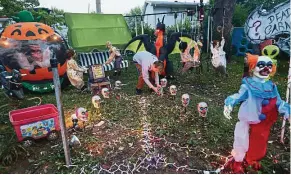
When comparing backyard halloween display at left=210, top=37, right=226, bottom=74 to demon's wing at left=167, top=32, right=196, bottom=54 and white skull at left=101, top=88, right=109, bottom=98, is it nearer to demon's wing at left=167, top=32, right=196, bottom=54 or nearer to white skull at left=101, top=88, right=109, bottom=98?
demon's wing at left=167, top=32, right=196, bottom=54

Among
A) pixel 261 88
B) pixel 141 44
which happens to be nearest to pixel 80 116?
pixel 261 88

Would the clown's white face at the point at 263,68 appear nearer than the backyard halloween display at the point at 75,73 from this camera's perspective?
Yes

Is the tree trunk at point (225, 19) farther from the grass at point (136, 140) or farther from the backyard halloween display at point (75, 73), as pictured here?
the backyard halloween display at point (75, 73)

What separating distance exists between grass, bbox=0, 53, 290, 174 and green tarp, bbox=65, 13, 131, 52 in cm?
310

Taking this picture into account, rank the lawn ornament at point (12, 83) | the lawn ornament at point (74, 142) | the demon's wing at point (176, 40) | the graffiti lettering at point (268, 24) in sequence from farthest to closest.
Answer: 1. the graffiti lettering at point (268, 24)
2. the demon's wing at point (176, 40)
3. the lawn ornament at point (12, 83)
4. the lawn ornament at point (74, 142)

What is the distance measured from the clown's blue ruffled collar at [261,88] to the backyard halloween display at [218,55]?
4.38m

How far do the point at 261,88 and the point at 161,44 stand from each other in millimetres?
4491

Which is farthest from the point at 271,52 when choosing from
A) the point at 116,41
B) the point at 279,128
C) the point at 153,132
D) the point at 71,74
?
the point at 116,41

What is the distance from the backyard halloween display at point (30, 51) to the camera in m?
6.15

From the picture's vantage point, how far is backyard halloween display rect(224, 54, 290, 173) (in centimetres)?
293

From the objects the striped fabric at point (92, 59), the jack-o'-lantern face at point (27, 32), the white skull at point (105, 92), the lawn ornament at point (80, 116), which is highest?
the jack-o'-lantern face at point (27, 32)

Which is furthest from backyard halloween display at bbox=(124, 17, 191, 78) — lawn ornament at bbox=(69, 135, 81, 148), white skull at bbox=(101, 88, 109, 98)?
lawn ornament at bbox=(69, 135, 81, 148)

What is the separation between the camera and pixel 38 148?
13.2 feet

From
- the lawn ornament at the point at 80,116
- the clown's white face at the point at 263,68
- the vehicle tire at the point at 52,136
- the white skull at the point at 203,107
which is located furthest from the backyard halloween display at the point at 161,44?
the clown's white face at the point at 263,68
